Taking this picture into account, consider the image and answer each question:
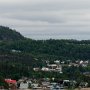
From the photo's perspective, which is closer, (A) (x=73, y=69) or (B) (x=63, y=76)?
(B) (x=63, y=76)

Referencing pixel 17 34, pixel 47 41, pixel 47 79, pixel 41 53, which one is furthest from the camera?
pixel 17 34

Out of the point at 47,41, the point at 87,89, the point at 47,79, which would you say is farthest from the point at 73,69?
the point at 47,41

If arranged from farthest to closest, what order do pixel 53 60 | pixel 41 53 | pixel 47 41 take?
pixel 47 41 → pixel 41 53 → pixel 53 60

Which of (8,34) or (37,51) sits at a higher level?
(8,34)

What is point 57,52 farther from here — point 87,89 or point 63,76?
point 87,89

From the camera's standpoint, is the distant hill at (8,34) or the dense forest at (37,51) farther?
the distant hill at (8,34)

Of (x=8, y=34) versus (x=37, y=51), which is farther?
(x=8, y=34)

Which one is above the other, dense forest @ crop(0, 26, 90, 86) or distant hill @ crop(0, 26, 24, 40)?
distant hill @ crop(0, 26, 24, 40)

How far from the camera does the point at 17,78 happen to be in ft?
266

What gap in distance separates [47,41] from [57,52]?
50.1ft

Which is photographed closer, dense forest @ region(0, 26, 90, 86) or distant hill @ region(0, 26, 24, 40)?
dense forest @ region(0, 26, 90, 86)

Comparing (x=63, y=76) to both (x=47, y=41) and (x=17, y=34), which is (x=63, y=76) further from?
(x=17, y=34)

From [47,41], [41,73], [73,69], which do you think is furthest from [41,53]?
[41,73]

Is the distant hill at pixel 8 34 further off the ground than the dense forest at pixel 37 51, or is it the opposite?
the distant hill at pixel 8 34
